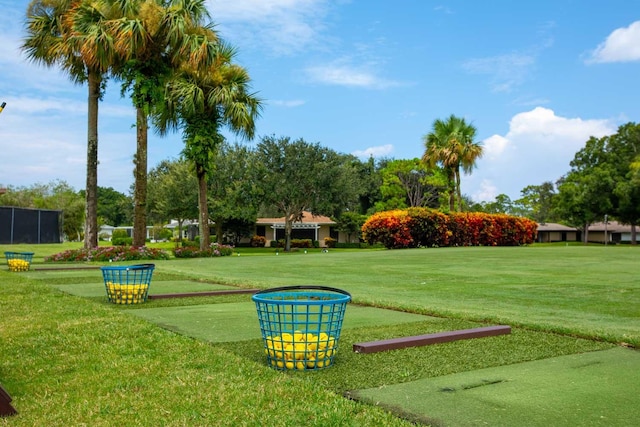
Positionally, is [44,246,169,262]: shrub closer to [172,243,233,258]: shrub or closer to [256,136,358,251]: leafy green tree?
[172,243,233,258]: shrub

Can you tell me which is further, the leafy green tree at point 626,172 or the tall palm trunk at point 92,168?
the leafy green tree at point 626,172

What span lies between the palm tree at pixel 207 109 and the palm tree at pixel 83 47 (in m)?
2.91

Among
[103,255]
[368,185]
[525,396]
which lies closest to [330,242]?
[368,185]

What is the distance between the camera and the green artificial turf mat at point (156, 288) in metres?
10.2

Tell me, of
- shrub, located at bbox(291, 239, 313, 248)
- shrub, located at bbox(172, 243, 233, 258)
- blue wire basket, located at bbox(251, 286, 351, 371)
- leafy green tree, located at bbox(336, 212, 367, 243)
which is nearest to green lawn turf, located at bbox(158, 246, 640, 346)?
blue wire basket, located at bbox(251, 286, 351, 371)

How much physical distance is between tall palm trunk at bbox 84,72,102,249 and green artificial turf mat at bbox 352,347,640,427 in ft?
70.5

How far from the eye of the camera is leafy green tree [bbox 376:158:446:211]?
58.1 m

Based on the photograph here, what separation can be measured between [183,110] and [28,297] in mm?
17068

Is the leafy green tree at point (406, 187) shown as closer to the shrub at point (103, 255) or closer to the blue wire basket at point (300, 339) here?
the shrub at point (103, 255)

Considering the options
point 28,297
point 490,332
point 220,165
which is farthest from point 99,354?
point 220,165

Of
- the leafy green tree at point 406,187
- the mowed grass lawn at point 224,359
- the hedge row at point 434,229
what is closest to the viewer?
the mowed grass lawn at point 224,359

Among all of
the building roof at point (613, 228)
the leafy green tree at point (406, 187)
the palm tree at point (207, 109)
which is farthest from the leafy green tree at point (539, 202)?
the palm tree at point (207, 109)

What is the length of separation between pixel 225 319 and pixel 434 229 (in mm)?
26951

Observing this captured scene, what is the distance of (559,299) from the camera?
9.12 metres
